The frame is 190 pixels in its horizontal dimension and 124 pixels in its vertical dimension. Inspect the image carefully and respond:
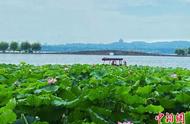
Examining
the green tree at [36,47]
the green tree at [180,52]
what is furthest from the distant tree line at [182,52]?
the green tree at [36,47]

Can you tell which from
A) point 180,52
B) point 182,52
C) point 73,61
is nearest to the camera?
point 73,61

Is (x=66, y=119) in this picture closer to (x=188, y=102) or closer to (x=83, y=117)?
(x=83, y=117)

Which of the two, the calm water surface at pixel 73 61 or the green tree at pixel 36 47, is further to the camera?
the green tree at pixel 36 47

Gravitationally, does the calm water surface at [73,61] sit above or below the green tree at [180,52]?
above

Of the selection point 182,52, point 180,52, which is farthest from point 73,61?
point 182,52

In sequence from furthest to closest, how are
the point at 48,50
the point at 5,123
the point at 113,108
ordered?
the point at 48,50, the point at 113,108, the point at 5,123

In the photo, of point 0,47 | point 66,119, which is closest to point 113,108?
point 66,119

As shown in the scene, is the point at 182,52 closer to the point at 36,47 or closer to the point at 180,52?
the point at 180,52

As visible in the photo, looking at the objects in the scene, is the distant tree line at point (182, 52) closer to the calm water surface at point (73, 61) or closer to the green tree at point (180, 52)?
the green tree at point (180, 52)

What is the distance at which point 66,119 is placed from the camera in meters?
2.15

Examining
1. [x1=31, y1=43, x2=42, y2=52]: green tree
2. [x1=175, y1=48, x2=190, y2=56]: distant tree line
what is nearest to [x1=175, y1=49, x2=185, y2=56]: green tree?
[x1=175, y1=48, x2=190, y2=56]: distant tree line

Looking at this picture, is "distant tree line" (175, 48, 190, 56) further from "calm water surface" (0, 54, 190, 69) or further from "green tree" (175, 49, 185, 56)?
"calm water surface" (0, 54, 190, 69)

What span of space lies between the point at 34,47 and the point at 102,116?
10398cm

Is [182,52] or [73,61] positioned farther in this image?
[182,52]
